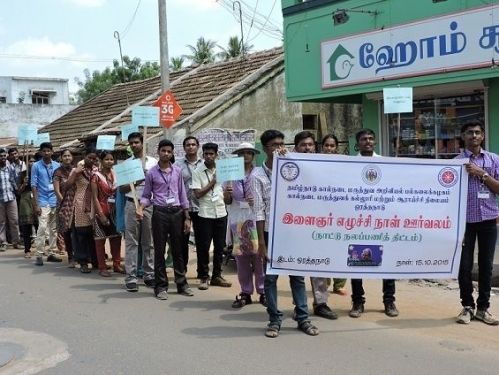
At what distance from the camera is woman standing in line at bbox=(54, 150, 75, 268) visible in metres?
9.23

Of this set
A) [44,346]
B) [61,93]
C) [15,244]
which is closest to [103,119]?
[15,244]

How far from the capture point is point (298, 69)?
12.1 meters

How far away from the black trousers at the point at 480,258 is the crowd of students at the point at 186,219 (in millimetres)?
10

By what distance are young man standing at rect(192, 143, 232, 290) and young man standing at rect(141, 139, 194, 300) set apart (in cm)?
35

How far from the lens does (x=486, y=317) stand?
18.5ft

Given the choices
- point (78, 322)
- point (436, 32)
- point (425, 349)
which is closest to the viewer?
point (425, 349)

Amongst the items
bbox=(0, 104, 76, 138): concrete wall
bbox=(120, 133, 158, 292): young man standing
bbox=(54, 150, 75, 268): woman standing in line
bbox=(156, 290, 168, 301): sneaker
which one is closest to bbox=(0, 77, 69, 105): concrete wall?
bbox=(0, 104, 76, 138): concrete wall

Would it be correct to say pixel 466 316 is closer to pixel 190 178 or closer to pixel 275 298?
pixel 275 298

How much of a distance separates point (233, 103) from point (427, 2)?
22.5 feet

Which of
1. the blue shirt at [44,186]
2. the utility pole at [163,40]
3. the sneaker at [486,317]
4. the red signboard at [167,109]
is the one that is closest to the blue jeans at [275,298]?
the sneaker at [486,317]

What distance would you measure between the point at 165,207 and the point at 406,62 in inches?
208

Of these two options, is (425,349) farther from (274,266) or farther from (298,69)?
(298,69)

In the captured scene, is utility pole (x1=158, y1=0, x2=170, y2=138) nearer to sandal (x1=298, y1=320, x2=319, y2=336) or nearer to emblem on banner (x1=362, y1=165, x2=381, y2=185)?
emblem on banner (x1=362, y1=165, x2=381, y2=185)

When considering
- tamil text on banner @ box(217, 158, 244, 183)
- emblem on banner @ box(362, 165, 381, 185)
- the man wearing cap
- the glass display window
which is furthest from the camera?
the glass display window
